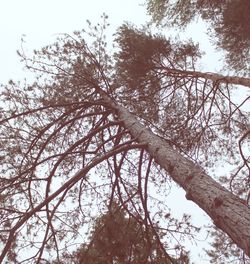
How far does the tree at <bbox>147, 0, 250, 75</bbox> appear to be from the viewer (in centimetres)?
816

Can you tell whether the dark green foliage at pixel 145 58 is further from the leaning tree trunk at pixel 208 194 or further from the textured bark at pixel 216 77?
the leaning tree trunk at pixel 208 194

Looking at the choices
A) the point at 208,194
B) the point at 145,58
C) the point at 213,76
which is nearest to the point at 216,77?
the point at 213,76

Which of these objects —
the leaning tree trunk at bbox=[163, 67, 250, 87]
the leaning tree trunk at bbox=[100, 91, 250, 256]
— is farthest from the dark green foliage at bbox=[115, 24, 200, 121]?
the leaning tree trunk at bbox=[100, 91, 250, 256]

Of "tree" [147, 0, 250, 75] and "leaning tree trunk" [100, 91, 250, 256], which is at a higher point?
"tree" [147, 0, 250, 75]

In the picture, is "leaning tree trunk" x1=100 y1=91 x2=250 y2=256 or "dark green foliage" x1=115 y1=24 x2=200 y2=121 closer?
"leaning tree trunk" x1=100 y1=91 x2=250 y2=256

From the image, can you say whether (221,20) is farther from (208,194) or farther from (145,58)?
(208,194)

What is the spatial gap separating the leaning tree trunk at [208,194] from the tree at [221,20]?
4.22m

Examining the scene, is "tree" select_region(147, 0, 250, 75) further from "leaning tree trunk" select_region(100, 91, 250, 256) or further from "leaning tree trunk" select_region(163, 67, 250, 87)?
"leaning tree trunk" select_region(100, 91, 250, 256)

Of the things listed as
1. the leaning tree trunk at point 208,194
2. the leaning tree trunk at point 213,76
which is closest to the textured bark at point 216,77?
the leaning tree trunk at point 213,76

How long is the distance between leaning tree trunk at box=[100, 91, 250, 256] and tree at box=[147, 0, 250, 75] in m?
4.22

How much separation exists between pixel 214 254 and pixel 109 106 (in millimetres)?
3829

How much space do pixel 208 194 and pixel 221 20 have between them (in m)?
6.14

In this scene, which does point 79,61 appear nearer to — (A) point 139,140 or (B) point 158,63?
(B) point 158,63

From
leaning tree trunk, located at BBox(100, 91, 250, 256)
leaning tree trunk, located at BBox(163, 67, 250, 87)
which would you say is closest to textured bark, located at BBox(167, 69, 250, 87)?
leaning tree trunk, located at BBox(163, 67, 250, 87)
